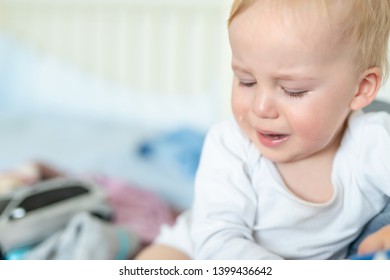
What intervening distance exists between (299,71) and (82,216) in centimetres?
42

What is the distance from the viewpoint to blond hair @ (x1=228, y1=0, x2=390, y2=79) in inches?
12.9

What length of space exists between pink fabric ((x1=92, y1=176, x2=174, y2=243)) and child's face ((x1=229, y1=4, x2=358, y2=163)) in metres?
0.40

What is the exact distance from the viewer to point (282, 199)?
0.41 metres

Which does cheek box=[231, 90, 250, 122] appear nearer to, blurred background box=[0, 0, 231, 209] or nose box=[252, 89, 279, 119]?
nose box=[252, 89, 279, 119]

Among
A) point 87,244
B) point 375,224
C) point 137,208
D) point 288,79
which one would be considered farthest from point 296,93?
point 137,208

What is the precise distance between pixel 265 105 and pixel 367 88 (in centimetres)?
8

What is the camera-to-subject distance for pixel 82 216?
0.67 metres

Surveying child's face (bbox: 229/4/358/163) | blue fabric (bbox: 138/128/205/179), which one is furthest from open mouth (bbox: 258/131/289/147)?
blue fabric (bbox: 138/128/205/179)

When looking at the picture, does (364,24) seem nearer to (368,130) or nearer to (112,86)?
(368,130)

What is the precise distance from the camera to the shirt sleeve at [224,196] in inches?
15.7

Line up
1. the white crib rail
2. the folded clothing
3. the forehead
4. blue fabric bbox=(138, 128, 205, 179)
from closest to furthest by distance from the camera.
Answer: the forehead, the folded clothing, blue fabric bbox=(138, 128, 205, 179), the white crib rail

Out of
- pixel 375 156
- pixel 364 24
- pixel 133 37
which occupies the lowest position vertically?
pixel 133 37

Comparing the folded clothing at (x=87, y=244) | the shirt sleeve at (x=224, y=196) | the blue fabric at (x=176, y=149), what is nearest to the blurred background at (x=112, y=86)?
the blue fabric at (x=176, y=149)
